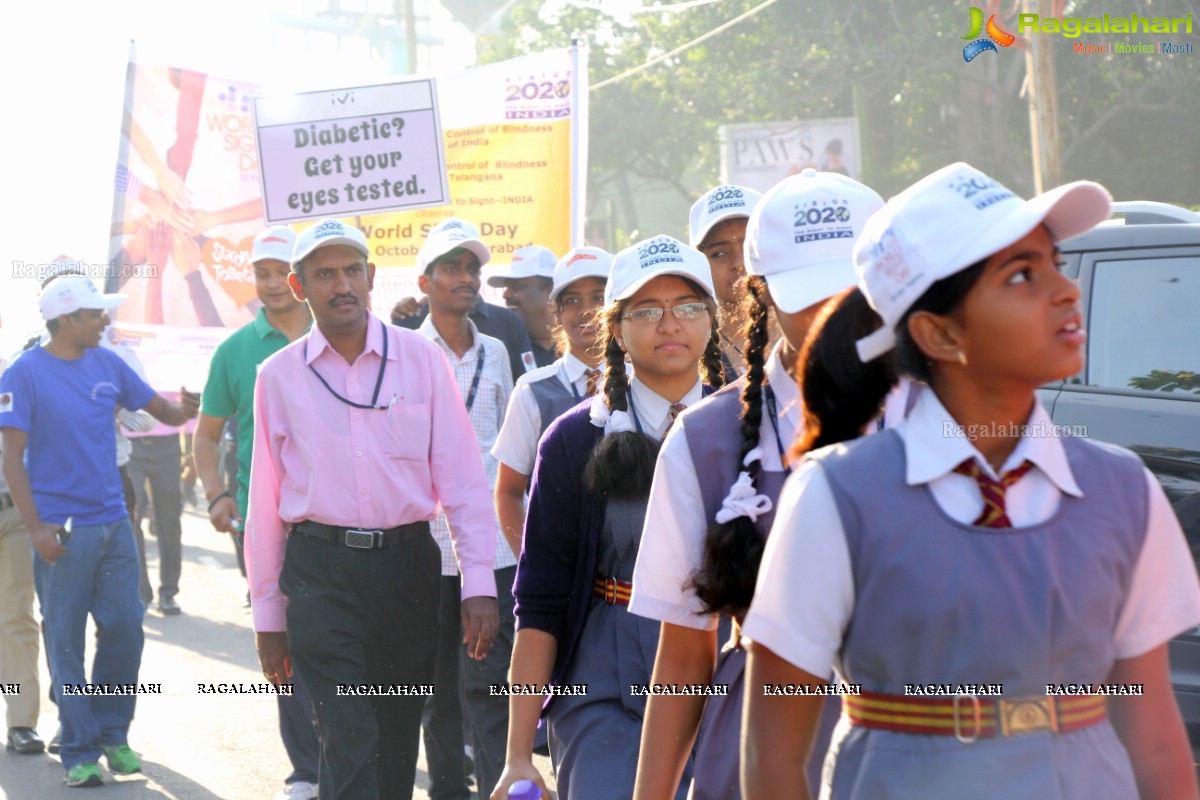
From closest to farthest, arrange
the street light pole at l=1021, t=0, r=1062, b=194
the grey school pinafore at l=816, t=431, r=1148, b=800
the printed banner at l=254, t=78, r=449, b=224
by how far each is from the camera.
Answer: the grey school pinafore at l=816, t=431, r=1148, b=800 → the printed banner at l=254, t=78, r=449, b=224 → the street light pole at l=1021, t=0, r=1062, b=194

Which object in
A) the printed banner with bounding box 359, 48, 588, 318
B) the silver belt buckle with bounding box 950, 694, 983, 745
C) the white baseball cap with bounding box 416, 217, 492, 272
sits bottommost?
the silver belt buckle with bounding box 950, 694, 983, 745

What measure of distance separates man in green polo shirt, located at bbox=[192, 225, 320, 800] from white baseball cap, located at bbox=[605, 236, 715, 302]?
3166mm

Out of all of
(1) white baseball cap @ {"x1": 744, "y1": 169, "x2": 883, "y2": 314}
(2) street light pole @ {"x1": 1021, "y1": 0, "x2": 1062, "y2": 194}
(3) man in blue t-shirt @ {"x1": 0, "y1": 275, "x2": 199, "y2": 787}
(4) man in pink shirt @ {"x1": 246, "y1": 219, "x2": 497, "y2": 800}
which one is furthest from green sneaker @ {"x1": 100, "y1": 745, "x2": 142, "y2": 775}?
(2) street light pole @ {"x1": 1021, "y1": 0, "x2": 1062, "y2": 194}

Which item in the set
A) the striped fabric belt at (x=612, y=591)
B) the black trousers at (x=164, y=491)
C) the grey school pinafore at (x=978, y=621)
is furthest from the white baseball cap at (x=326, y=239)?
the black trousers at (x=164, y=491)

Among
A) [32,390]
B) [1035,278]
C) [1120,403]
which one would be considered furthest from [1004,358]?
[32,390]

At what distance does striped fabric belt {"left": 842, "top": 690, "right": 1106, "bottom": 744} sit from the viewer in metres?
1.95

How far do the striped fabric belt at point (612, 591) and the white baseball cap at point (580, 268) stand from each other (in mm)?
2354

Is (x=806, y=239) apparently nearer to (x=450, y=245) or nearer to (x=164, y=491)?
(x=450, y=245)

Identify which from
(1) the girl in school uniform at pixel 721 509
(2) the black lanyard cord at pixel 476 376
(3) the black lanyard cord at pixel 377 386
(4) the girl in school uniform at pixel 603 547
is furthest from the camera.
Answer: (2) the black lanyard cord at pixel 476 376

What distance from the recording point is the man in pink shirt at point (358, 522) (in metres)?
4.93

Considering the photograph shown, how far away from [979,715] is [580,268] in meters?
4.03

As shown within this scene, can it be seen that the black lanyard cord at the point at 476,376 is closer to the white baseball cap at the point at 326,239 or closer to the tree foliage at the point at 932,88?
the white baseball cap at the point at 326,239

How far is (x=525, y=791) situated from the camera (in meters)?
3.39

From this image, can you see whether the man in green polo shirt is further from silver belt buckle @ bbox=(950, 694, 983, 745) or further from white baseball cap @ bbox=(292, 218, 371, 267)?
silver belt buckle @ bbox=(950, 694, 983, 745)
